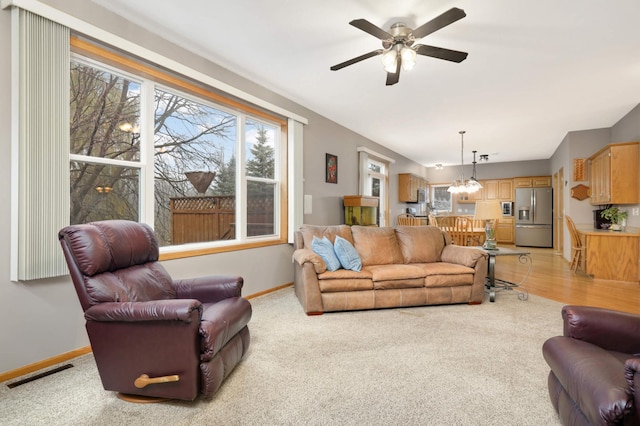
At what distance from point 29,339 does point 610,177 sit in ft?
23.1

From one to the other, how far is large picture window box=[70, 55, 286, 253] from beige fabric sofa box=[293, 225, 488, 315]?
0.89 metres

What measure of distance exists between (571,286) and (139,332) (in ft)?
17.6

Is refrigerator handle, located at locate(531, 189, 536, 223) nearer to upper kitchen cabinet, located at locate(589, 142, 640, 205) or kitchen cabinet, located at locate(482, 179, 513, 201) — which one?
kitchen cabinet, located at locate(482, 179, 513, 201)

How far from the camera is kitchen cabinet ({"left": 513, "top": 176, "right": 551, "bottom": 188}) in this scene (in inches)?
363

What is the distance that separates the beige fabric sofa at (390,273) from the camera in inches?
130

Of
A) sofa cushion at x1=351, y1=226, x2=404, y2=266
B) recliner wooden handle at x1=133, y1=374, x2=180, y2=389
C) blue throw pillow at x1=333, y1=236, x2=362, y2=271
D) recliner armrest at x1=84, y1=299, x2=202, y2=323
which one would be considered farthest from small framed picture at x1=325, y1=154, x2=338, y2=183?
recliner wooden handle at x1=133, y1=374, x2=180, y2=389

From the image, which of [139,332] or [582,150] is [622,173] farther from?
[139,332]

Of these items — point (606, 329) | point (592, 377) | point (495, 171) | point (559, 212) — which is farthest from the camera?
point (495, 171)

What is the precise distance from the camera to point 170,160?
320cm

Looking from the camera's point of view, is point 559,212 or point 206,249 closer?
point 206,249

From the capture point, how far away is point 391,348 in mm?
2494

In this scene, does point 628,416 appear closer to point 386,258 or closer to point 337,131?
point 386,258

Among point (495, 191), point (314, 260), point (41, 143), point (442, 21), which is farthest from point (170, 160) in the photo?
point (495, 191)

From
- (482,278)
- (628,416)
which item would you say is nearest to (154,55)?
(628,416)
